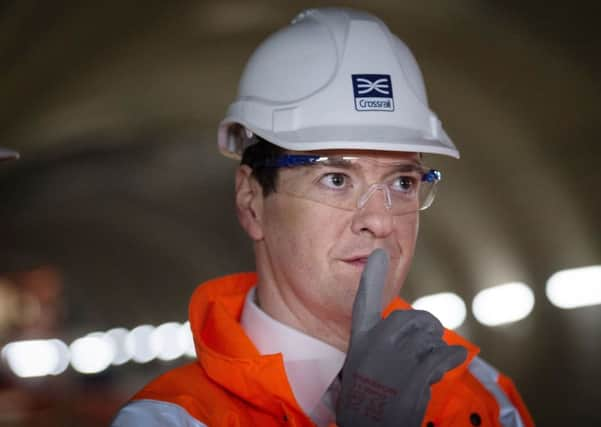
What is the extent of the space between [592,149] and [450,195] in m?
2.49

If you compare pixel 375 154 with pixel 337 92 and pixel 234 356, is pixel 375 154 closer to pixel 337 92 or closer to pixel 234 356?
pixel 337 92

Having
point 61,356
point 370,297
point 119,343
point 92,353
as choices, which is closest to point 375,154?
point 370,297

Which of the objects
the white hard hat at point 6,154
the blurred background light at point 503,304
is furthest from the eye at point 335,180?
the blurred background light at point 503,304

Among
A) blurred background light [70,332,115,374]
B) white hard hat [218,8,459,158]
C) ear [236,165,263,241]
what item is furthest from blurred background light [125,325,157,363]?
white hard hat [218,8,459,158]

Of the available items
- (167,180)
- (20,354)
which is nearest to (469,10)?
(167,180)

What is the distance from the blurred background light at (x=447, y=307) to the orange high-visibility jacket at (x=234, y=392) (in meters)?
7.34

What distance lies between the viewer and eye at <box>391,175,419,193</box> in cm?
328

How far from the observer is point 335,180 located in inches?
126

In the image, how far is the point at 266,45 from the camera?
3482 mm

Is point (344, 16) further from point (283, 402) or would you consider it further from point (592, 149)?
point (592, 149)

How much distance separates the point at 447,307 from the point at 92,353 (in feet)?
52.0

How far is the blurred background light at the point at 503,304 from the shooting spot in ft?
30.7

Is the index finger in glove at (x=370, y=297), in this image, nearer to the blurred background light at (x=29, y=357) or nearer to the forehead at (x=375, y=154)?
the forehead at (x=375, y=154)

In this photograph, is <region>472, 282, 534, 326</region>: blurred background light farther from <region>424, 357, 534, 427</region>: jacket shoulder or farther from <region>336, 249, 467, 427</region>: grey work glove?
<region>336, 249, 467, 427</region>: grey work glove
